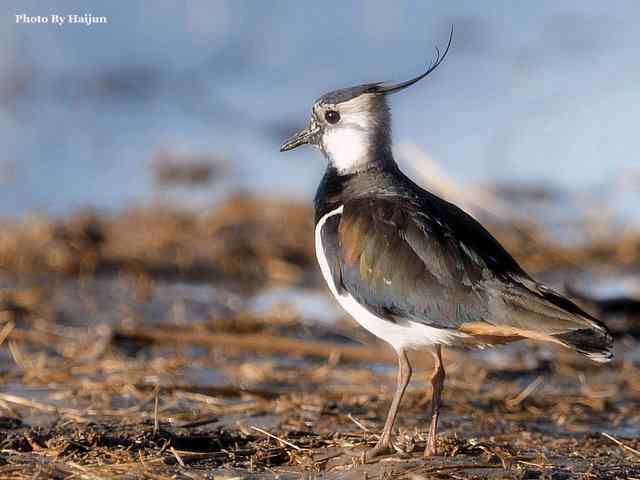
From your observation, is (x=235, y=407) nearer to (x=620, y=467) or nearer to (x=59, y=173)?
(x=620, y=467)

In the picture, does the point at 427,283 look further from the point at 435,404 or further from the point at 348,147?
the point at 348,147

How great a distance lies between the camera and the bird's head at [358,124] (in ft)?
16.8

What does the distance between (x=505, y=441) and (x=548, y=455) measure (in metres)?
0.40

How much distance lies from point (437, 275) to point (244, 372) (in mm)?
2362

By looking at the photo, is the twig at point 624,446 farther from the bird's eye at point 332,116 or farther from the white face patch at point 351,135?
the bird's eye at point 332,116

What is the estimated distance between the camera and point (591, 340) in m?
4.12

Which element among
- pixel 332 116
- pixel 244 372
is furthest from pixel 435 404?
pixel 244 372

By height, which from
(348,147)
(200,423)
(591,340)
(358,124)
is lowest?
(200,423)

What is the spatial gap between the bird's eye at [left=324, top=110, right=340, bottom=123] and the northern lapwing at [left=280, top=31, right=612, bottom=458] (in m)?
0.49

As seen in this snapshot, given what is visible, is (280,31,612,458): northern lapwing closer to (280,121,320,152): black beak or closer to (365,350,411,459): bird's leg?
(365,350,411,459): bird's leg

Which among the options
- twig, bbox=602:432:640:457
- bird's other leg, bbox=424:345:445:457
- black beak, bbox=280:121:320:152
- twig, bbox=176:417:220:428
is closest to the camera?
bird's other leg, bbox=424:345:445:457

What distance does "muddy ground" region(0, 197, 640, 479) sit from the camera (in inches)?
169

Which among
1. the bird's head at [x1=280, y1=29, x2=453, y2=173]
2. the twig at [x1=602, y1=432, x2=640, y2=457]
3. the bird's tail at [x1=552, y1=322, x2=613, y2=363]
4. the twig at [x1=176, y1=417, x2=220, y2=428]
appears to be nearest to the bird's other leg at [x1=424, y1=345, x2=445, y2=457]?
the bird's tail at [x1=552, y1=322, x2=613, y2=363]

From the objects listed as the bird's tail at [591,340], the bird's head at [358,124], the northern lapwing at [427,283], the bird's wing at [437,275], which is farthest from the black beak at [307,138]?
the bird's tail at [591,340]
